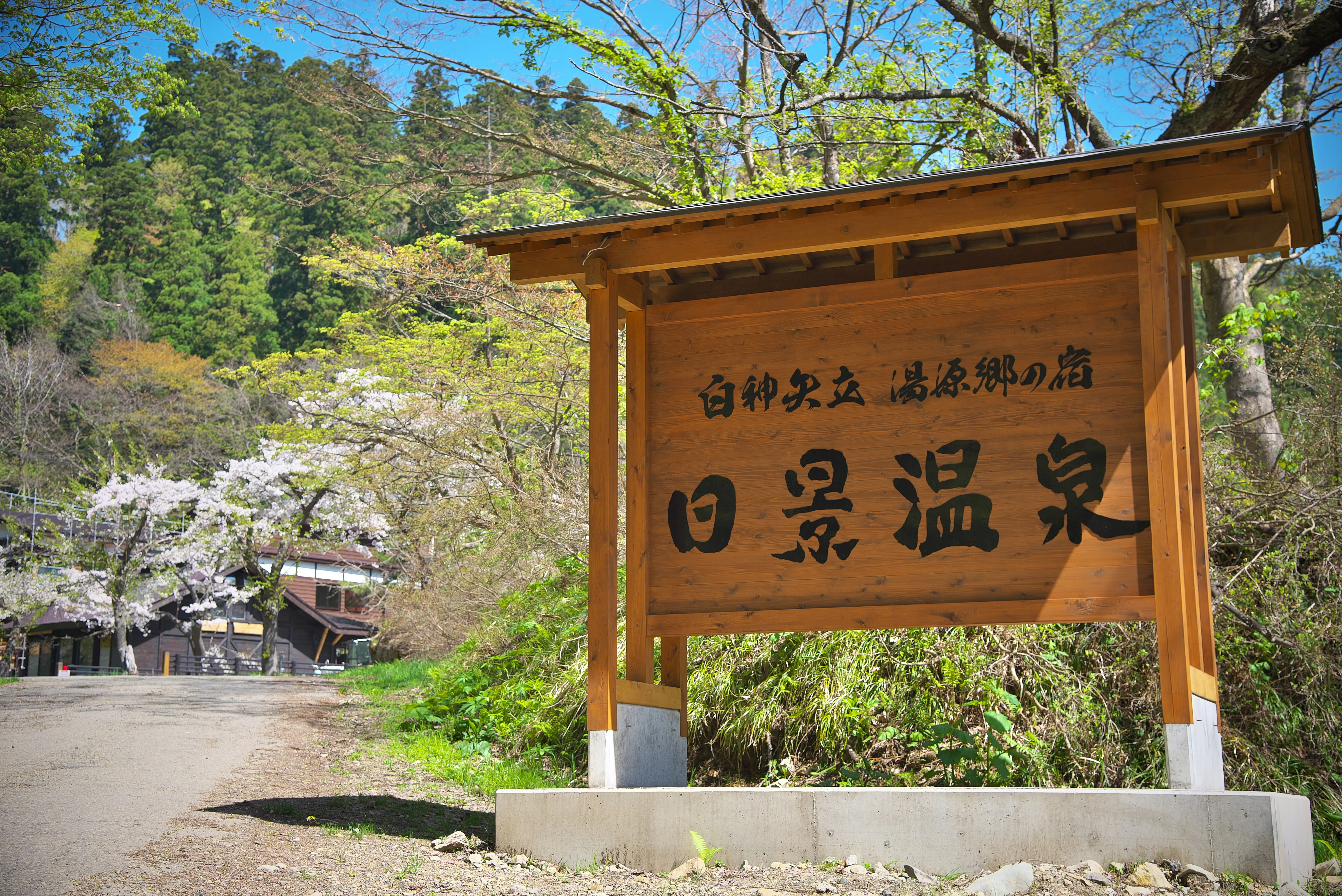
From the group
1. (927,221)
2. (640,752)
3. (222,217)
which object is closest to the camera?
(927,221)

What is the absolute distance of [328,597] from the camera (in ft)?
130

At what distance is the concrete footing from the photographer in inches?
179

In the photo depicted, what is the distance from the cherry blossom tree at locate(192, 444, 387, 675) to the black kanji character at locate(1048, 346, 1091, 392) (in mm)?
23479

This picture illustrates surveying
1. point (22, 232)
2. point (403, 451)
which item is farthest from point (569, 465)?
point (22, 232)

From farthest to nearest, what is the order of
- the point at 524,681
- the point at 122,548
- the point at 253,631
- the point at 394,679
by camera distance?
1. the point at 253,631
2. the point at 122,548
3. the point at 394,679
4. the point at 524,681

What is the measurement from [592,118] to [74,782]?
12880 mm

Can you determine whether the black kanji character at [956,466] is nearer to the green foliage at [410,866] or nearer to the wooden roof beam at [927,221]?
the wooden roof beam at [927,221]

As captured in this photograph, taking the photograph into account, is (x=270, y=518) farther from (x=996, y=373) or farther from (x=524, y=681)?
(x=996, y=373)

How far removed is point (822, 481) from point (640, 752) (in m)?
1.87

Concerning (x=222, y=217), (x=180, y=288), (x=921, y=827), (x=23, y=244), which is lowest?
(x=921, y=827)

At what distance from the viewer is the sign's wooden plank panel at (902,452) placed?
532cm

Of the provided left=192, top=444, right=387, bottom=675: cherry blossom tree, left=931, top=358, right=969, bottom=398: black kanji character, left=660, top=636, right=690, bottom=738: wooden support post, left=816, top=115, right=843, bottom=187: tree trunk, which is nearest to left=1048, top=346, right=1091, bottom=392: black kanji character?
left=931, top=358, right=969, bottom=398: black kanji character

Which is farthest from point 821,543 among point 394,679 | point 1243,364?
point 394,679

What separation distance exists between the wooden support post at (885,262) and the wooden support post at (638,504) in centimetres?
146
